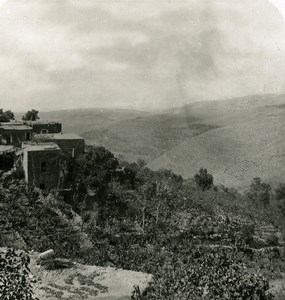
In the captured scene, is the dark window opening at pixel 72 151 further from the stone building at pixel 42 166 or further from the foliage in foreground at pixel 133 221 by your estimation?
the stone building at pixel 42 166

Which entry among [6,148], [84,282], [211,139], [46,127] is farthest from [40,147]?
[211,139]

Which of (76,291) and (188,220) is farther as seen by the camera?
(188,220)

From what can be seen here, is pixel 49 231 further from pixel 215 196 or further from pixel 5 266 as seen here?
pixel 215 196

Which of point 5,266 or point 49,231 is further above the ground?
point 5,266

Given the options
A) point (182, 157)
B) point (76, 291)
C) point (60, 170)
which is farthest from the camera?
point (182, 157)

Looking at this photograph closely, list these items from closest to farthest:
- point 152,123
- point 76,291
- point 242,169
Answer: point 76,291
point 242,169
point 152,123

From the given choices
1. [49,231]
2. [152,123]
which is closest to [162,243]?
[49,231]

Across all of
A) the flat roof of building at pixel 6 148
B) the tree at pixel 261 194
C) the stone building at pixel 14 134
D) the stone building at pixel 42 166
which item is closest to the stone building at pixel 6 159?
the flat roof of building at pixel 6 148

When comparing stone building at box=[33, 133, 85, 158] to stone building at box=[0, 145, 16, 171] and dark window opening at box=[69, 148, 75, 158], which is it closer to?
dark window opening at box=[69, 148, 75, 158]
